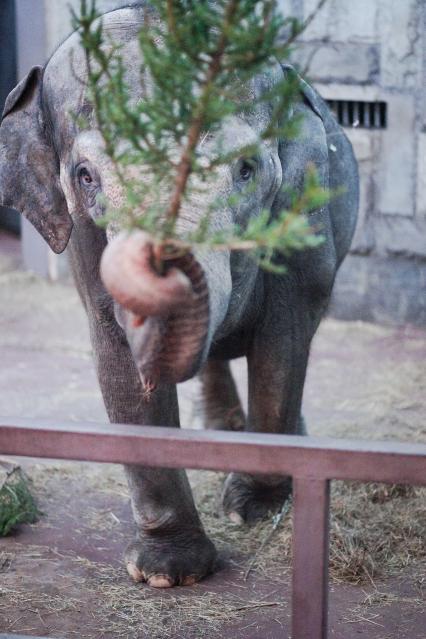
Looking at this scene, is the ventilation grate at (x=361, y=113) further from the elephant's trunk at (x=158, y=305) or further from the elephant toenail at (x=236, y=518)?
the elephant's trunk at (x=158, y=305)

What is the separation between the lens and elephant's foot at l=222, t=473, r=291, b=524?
3.86 meters

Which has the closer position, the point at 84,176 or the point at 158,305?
the point at 158,305

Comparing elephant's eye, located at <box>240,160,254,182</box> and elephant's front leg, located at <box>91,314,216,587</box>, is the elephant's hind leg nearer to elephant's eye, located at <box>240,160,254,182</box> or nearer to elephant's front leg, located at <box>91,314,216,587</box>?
elephant's front leg, located at <box>91,314,216,587</box>

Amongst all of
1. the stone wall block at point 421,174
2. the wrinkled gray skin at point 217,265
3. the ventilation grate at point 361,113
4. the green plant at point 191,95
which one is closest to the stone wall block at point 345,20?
the ventilation grate at point 361,113

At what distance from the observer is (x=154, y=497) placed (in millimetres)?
3439

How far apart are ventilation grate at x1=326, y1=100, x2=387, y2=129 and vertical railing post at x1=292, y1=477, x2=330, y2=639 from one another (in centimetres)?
432

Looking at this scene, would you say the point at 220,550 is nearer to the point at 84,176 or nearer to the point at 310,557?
the point at 84,176

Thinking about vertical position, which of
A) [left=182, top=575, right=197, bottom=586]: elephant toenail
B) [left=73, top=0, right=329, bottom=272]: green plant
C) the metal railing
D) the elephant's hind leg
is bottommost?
the elephant's hind leg

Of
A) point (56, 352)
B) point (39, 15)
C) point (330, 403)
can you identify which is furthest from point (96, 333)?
point (39, 15)

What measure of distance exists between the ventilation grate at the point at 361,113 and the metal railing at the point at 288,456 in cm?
433

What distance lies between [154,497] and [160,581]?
0.24 m

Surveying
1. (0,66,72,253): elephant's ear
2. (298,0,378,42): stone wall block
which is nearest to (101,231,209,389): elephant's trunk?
(0,66,72,253): elephant's ear

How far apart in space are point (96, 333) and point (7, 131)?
0.61 metres

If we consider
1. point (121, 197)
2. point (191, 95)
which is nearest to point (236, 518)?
point (121, 197)
